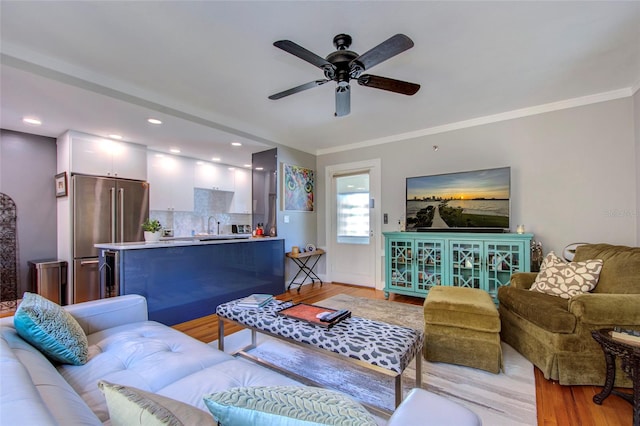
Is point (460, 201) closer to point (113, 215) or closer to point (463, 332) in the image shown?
point (463, 332)

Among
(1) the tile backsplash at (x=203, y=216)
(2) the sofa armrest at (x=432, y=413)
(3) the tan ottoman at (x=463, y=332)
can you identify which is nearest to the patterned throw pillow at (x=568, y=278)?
(3) the tan ottoman at (x=463, y=332)

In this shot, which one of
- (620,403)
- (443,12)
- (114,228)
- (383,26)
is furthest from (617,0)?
(114,228)

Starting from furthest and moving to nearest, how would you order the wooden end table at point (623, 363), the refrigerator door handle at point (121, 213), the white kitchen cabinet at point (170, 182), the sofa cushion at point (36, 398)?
the white kitchen cabinet at point (170, 182) → the refrigerator door handle at point (121, 213) → the wooden end table at point (623, 363) → the sofa cushion at point (36, 398)

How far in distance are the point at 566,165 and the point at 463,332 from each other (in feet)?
8.50

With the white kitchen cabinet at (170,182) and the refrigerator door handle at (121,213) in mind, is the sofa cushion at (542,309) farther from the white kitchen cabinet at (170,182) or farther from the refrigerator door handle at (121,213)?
the white kitchen cabinet at (170,182)

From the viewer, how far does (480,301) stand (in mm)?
2271

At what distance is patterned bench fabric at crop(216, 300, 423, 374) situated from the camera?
5.04 ft

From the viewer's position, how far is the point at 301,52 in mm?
1855

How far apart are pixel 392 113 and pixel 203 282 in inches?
125

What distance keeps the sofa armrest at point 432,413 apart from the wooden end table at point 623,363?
1.48m

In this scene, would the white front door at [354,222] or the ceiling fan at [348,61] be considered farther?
the white front door at [354,222]

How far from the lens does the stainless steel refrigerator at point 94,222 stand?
3.75 meters

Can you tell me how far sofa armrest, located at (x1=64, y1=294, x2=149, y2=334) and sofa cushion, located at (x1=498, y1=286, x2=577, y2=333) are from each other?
2.99 metres

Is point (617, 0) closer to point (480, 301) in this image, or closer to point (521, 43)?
point (521, 43)
